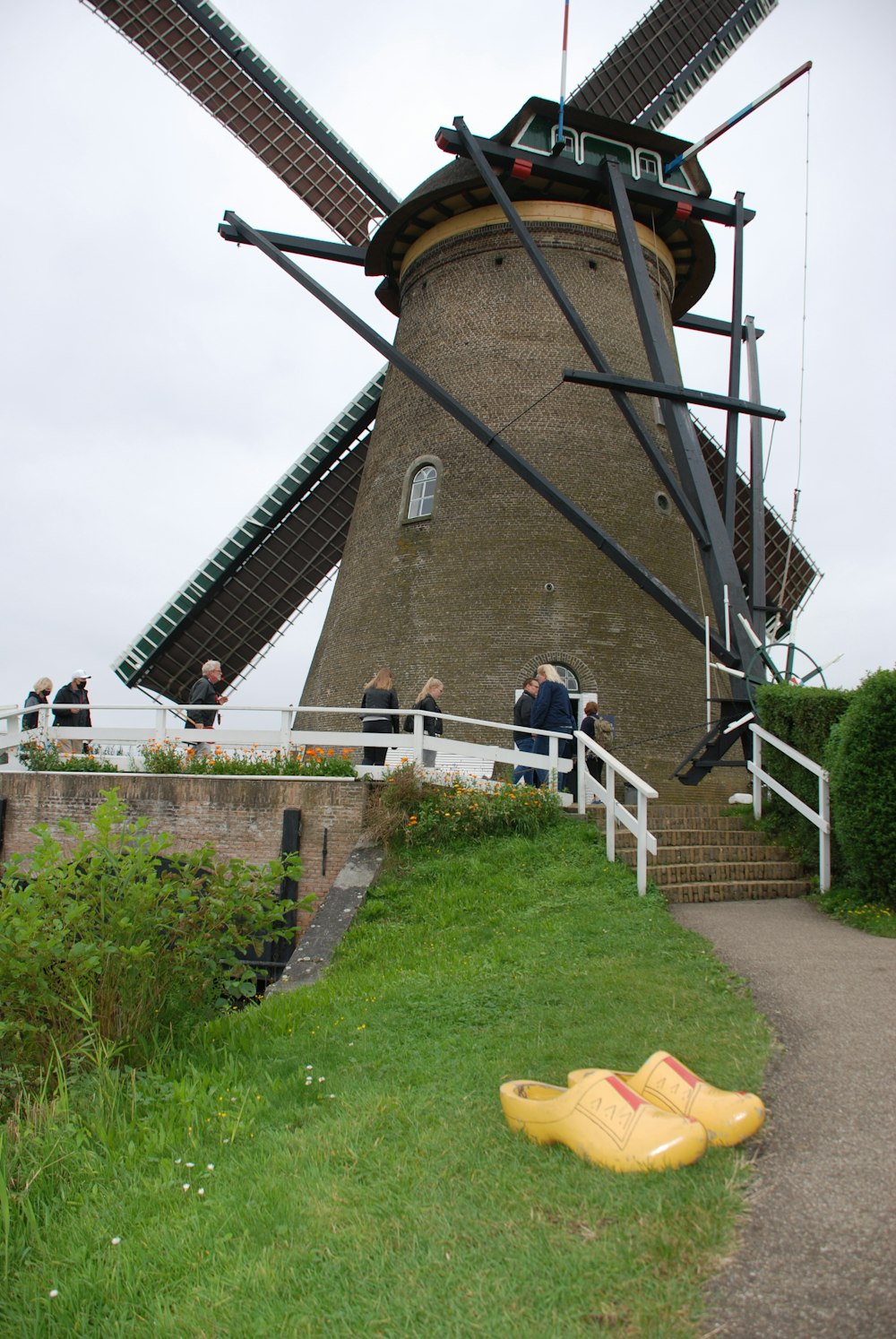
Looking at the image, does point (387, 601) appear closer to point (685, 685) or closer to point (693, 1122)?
point (685, 685)

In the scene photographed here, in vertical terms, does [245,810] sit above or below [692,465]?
below

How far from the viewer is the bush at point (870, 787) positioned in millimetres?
7492

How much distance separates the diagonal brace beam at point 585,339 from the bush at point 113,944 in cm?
773

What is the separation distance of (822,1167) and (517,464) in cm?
1068

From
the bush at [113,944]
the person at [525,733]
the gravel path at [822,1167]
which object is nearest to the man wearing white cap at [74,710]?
the person at [525,733]

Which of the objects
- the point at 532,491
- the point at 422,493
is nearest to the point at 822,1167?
the point at 532,491

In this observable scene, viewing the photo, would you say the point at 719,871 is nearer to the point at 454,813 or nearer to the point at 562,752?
the point at 454,813

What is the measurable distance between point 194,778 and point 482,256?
957 centimetres

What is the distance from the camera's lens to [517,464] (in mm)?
13164

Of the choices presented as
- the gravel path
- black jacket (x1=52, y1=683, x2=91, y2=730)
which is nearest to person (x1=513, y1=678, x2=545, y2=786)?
the gravel path

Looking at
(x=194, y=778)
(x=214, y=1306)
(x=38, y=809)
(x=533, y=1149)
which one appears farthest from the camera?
(x=38, y=809)

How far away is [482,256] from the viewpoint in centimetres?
1591

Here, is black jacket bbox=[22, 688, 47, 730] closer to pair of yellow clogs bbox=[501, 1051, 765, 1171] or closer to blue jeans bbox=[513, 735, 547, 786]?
blue jeans bbox=[513, 735, 547, 786]

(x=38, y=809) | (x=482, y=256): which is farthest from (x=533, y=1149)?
(x=482, y=256)
